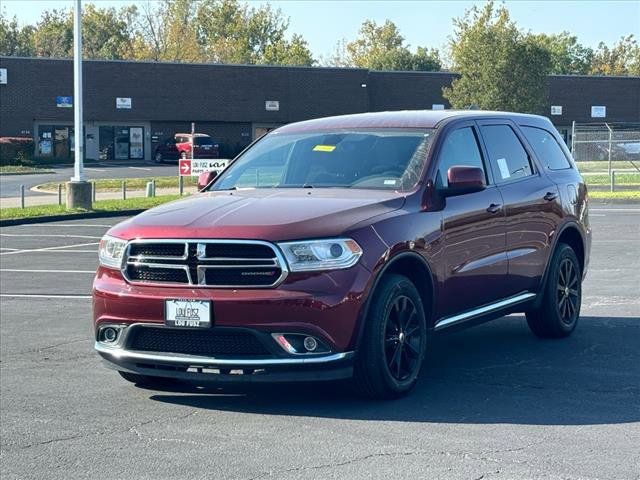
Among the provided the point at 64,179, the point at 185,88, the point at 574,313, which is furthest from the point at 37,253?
the point at 185,88

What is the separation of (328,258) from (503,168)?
2614 millimetres

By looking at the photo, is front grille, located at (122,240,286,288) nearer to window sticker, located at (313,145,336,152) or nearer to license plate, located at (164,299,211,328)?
license plate, located at (164,299,211,328)

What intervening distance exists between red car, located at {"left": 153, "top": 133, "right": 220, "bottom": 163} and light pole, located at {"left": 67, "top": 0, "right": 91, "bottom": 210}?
27.0m

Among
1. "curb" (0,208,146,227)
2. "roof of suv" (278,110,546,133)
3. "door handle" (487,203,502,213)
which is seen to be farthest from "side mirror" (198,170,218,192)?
Result: "curb" (0,208,146,227)

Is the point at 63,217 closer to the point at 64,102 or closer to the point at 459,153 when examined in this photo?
the point at 459,153

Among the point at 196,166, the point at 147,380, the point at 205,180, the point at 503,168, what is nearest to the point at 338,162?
the point at 205,180

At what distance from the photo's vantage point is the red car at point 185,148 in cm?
5612

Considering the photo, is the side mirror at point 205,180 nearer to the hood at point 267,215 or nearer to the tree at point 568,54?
the hood at point 267,215

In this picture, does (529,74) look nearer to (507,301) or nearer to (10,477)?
(507,301)

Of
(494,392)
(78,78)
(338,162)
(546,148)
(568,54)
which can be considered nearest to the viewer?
(494,392)

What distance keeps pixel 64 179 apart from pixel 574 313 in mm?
39381

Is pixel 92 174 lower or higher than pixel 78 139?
lower

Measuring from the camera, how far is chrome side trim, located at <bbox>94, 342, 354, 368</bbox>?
6500 mm

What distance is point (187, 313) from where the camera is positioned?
658 centimetres
